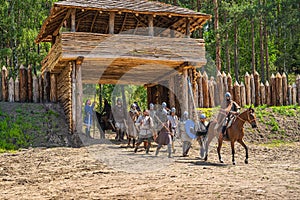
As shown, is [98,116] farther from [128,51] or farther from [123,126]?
[128,51]

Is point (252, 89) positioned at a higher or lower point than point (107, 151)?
higher

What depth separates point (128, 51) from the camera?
18.8 metres

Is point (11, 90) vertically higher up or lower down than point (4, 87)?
lower down

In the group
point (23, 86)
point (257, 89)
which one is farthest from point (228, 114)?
point (23, 86)

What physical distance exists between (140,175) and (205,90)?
12.2 metres

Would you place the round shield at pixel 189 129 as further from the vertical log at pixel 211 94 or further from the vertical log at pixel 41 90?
the vertical log at pixel 41 90

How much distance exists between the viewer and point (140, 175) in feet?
38.1

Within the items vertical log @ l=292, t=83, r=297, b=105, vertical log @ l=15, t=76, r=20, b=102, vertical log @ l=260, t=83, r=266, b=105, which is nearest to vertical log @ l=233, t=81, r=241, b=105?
vertical log @ l=260, t=83, r=266, b=105

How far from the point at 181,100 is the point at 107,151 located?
6665 millimetres

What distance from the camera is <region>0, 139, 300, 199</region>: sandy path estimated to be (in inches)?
358

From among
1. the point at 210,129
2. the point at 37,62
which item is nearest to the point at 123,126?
the point at 210,129

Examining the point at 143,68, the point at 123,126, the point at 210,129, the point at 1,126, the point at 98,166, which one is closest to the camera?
the point at 98,166

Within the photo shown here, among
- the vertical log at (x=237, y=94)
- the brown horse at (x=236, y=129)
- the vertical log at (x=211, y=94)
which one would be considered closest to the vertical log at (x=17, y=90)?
the vertical log at (x=211, y=94)

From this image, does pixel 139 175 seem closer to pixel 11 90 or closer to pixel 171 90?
pixel 171 90
